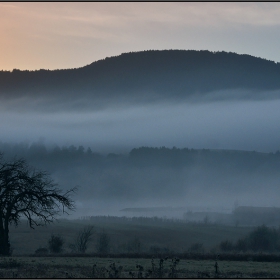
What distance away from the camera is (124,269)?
44.4 metres

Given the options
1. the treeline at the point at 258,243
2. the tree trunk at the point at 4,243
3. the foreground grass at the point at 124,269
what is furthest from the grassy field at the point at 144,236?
the foreground grass at the point at 124,269

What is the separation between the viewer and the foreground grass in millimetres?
40031

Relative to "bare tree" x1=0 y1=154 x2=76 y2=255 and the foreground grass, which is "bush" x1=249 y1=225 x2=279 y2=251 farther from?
"bare tree" x1=0 y1=154 x2=76 y2=255

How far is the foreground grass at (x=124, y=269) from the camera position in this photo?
40031 millimetres

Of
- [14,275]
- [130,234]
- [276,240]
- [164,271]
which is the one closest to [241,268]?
[164,271]

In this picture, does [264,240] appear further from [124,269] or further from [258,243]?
[124,269]

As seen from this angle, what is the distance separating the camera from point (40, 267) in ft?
144

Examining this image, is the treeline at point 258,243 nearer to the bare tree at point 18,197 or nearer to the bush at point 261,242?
the bush at point 261,242

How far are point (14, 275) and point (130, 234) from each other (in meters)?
122

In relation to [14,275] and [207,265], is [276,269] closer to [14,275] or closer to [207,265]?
[207,265]

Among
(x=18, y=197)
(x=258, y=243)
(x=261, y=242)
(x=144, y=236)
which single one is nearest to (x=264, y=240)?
(x=261, y=242)

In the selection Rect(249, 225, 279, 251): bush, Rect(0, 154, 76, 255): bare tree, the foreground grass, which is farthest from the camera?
Rect(249, 225, 279, 251): bush

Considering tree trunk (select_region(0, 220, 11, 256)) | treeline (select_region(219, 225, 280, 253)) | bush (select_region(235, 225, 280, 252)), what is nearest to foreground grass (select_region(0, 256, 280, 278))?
tree trunk (select_region(0, 220, 11, 256))

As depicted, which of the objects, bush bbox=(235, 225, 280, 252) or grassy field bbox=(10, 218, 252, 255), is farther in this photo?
grassy field bbox=(10, 218, 252, 255)
